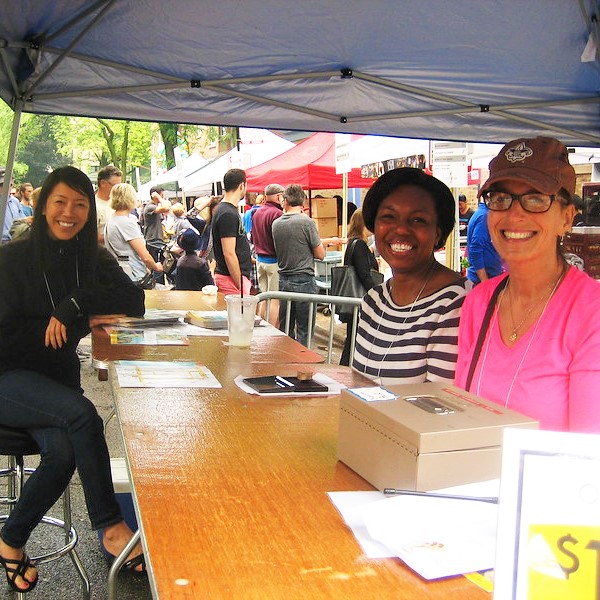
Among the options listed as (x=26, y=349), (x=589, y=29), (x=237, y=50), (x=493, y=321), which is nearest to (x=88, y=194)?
(x=26, y=349)

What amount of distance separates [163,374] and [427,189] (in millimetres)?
1291

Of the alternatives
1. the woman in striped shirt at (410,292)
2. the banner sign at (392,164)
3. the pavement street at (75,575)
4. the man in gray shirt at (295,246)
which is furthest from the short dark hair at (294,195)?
the woman in striped shirt at (410,292)

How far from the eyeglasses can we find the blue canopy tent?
136 cm

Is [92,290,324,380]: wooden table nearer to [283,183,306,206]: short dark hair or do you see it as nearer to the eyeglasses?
the eyeglasses

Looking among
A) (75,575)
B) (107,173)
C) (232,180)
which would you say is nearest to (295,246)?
(232,180)

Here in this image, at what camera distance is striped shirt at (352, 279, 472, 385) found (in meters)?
2.51

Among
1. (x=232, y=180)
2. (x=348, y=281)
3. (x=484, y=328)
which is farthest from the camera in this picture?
(x=232, y=180)

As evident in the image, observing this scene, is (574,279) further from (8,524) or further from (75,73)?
(75,73)

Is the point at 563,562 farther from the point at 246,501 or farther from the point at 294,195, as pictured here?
the point at 294,195

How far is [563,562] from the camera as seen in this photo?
79 cm

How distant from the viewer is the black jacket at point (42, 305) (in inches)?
125

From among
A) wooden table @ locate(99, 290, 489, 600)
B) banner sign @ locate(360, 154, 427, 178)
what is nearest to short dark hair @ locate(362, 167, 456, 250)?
wooden table @ locate(99, 290, 489, 600)

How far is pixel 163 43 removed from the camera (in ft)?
12.0

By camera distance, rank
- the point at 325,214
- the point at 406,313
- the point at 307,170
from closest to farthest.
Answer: the point at 406,313
the point at 307,170
the point at 325,214
